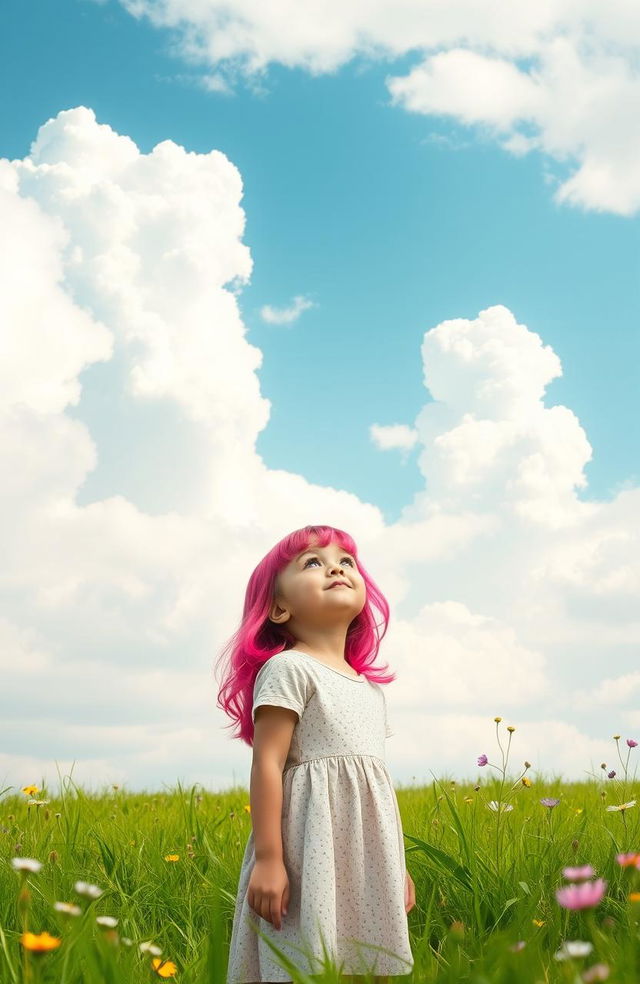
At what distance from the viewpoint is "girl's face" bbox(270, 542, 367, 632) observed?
3.65 m

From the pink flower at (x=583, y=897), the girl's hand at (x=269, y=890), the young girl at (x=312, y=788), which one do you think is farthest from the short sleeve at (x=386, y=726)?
the pink flower at (x=583, y=897)

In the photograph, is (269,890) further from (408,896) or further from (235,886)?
(235,886)

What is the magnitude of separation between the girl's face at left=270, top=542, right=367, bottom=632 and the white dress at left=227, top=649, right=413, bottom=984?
0.71ft

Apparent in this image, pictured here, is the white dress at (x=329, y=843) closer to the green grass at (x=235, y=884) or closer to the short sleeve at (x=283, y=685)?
the short sleeve at (x=283, y=685)

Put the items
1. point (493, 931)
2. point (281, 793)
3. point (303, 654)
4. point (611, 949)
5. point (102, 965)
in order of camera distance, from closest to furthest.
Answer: point (102, 965) < point (611, 949) < point (281, 793) < point (303, 654) < point (493, 931)

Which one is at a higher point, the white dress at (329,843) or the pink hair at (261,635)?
the pink hair at (261,635)

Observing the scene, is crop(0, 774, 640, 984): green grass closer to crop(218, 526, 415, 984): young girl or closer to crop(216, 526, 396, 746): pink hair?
crop(218, 526, 415, 984): young girl

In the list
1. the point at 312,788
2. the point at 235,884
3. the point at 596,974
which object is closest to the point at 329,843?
the point at 312,788

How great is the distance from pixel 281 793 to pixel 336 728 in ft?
1.03

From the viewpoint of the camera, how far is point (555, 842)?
4469 mm

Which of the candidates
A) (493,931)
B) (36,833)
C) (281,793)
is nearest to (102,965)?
(281,793)

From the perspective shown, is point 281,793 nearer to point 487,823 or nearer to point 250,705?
point 250,705

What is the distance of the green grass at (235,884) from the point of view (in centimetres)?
309

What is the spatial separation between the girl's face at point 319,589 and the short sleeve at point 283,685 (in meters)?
0.28
